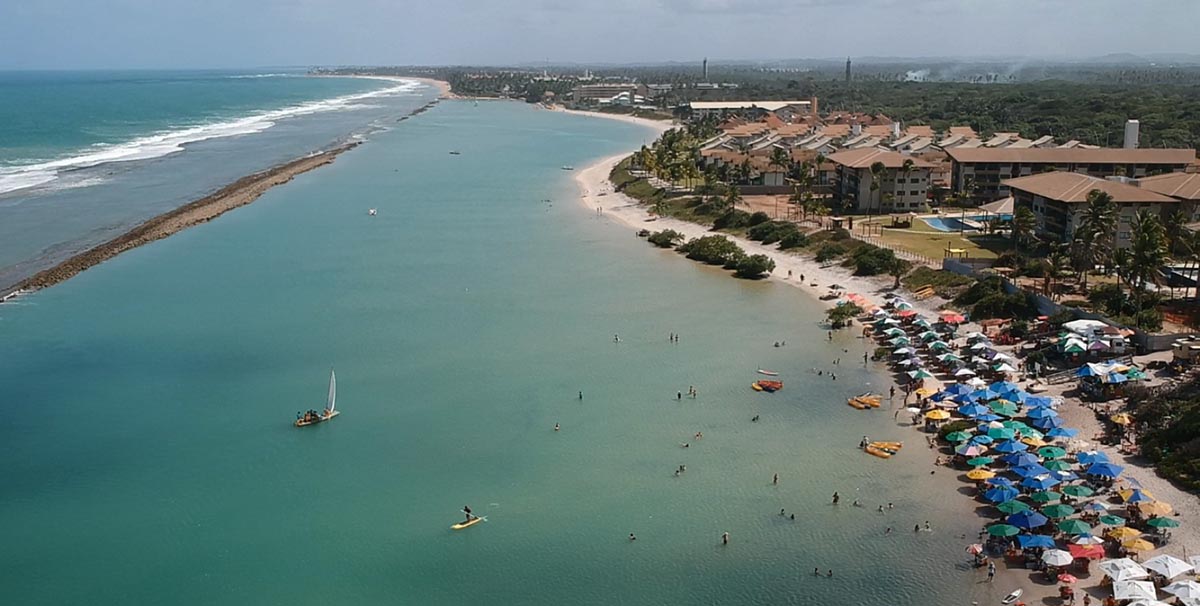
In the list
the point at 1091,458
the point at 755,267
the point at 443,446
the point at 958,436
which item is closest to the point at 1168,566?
the point at 1091,458

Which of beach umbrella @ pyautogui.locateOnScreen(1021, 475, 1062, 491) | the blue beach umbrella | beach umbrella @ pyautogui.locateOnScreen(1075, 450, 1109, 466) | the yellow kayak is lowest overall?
the yellow kayak

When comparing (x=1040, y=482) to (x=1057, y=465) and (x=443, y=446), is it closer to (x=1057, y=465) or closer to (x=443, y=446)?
(x=1057, y=465)

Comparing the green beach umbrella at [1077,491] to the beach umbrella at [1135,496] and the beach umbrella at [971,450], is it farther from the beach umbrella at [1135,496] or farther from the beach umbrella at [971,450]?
the beach umbrella at [971,450]

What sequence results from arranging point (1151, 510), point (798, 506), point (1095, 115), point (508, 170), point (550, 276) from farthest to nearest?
point (1095, 115) → point (508, 170) → point (550, 276) → point (798, 506) → point (1151, 510)

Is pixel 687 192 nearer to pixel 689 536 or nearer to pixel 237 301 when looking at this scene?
pixel 237 301

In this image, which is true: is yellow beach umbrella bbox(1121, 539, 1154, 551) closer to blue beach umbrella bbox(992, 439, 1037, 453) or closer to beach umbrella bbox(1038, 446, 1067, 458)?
beach umbrella bbox(1038, 446, 1067, 458)

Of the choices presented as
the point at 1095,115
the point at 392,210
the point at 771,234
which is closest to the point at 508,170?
the point at 392,210

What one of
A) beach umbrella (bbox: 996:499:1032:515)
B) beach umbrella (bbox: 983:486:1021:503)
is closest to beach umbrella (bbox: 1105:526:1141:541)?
beach umbrella (bbox: 996:499:1032:515)
